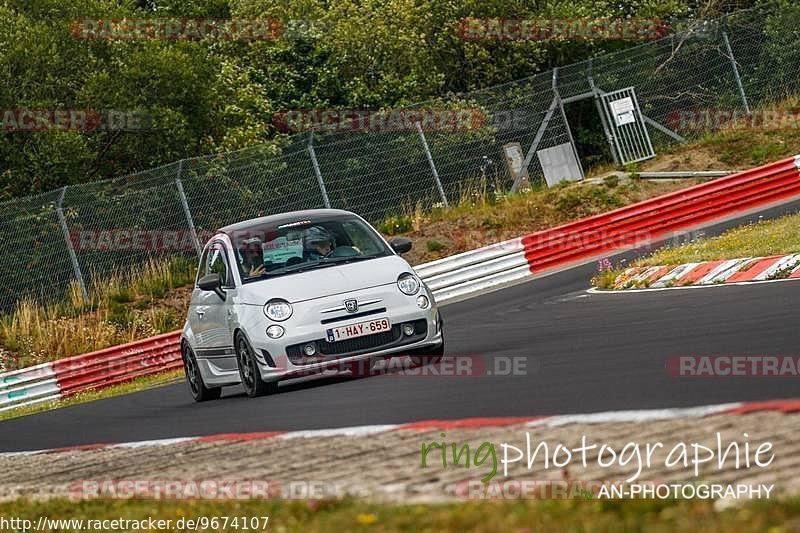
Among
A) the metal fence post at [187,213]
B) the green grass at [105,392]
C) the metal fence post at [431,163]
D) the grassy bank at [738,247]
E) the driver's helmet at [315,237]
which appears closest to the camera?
the driver's helmet at [315,237]

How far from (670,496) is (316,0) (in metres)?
36.9

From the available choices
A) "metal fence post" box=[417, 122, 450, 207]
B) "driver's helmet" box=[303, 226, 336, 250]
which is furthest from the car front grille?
"metal fence post" box=[417, 122, 450, 207]

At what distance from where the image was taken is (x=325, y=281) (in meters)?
12.3

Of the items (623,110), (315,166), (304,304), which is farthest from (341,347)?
(623,110)

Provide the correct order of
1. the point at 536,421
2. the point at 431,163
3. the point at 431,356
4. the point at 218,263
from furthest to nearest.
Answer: the point at 431,163 → the point at 218,263 → the point at 431,356 → the point at 536,421

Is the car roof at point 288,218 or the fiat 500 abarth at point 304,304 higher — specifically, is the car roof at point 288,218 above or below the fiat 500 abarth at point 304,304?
above

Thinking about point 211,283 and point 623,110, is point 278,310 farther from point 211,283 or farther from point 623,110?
point 623,110

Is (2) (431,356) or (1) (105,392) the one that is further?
(1) (105,392)

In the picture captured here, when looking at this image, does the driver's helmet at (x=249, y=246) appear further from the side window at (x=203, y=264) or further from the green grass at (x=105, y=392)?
the green grass at (x=105, y=392)

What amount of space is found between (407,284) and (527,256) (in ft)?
37.1

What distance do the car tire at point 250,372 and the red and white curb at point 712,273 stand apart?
227 inches

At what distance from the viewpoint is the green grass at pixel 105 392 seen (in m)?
19.2

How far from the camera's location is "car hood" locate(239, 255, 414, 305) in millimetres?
12148

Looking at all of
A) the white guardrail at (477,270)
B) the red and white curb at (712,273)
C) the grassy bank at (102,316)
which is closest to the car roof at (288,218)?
the red and white curb at (712,273)
